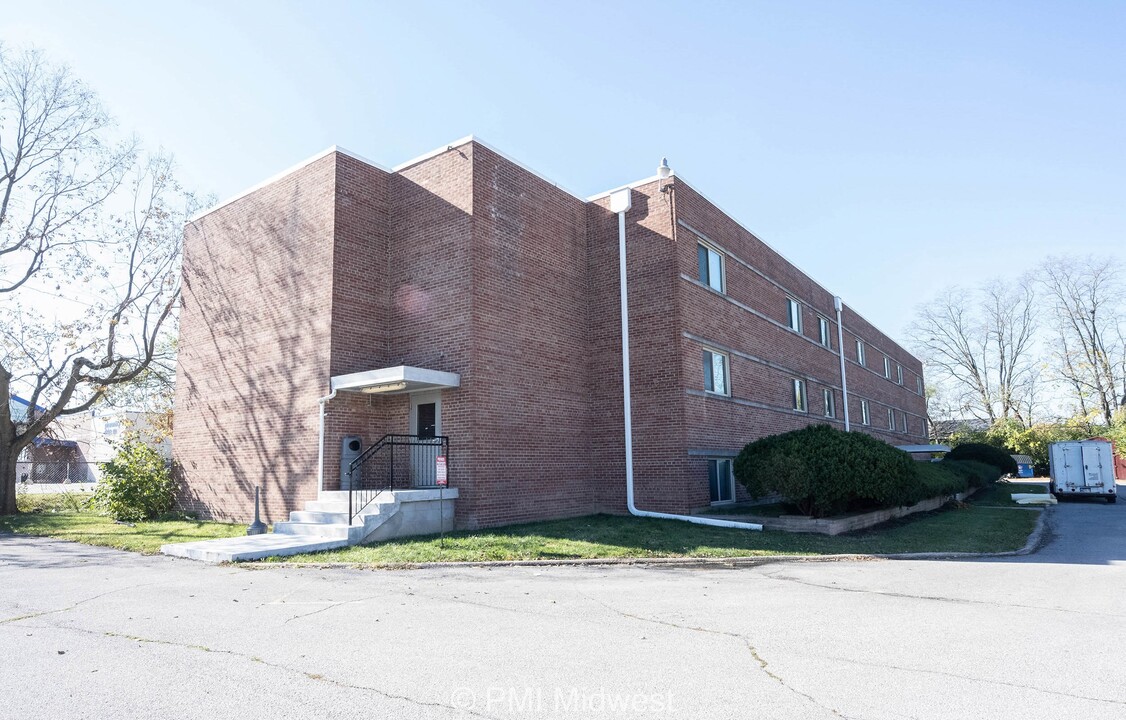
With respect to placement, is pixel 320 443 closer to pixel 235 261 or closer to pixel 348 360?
pixel 348 360

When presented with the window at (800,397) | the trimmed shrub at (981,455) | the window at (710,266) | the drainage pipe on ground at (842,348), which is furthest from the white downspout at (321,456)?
the trimmed shrub at (981,455)

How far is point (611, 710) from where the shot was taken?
4.30 metres

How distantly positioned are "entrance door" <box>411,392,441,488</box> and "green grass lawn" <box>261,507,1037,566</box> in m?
2.07

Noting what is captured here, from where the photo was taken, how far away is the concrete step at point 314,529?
12086mm

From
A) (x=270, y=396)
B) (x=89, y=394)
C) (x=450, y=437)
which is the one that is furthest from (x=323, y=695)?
(x=89, y=394)

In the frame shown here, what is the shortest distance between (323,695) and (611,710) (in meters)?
1.81

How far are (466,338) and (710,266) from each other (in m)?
7.50

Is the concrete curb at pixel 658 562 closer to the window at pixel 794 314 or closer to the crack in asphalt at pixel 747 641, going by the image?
the crack in asphalt at pixel 747 641

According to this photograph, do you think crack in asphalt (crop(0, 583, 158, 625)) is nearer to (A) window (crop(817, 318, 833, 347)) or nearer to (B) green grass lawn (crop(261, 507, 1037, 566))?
(B) green grass lawn (crop(261, 507, 1037, 566))

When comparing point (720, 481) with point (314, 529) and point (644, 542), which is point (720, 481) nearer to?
point (644, 542)

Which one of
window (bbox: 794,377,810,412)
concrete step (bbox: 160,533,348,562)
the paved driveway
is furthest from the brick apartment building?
the paved driveway

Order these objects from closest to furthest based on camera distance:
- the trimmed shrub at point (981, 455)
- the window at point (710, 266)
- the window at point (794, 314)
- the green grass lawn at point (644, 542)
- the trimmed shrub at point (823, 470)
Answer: the green grass lawn at point (644, 542) < the trimmed shrub at point (823, 470) < the window at point (710, 266) < the window at point (794, 314) < the trimmed shrub at point (981, 455)

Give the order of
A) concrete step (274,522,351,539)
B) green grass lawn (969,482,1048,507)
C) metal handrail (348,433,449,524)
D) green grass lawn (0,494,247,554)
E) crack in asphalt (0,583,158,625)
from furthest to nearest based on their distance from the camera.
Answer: green grass lawn (969,482,1048,507) < green grass lawn (0,494,247,554) < metal handrail (348,433,449,524) < concrete step (274,522,351,539) < crack in asphalt (0,583,158,625)

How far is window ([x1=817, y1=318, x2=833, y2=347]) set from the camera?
26.5m
